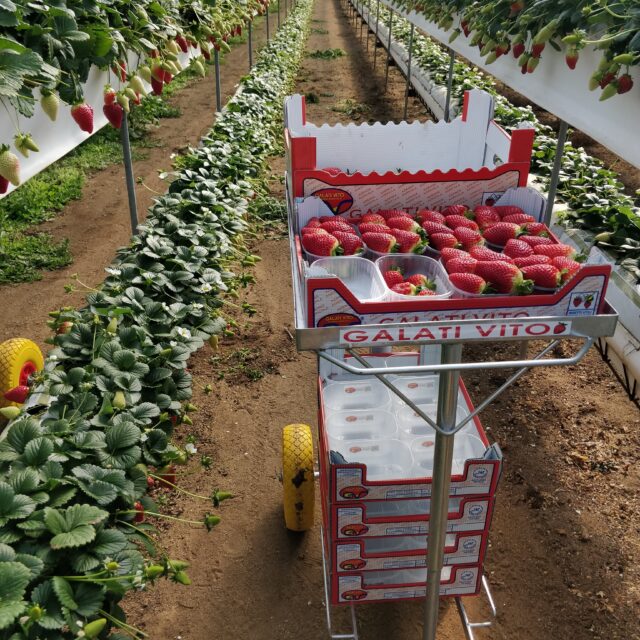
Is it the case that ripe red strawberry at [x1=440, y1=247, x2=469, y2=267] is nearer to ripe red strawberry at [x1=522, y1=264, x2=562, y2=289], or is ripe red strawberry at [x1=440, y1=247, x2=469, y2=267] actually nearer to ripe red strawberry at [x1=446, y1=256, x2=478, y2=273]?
ripe red strawberry at [x1=446, y1=256, x2=478, y2=273]

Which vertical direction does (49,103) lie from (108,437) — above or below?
above

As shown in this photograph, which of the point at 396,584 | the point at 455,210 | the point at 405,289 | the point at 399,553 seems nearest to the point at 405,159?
the point at 455,210

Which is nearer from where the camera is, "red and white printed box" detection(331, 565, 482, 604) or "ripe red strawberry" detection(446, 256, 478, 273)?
"ripe red strawberry" detection(446, 256, 478, 273)

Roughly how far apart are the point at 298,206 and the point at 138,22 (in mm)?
2051

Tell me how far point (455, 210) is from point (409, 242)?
1.04ft

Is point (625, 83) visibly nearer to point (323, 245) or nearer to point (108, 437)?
point (323, 245)

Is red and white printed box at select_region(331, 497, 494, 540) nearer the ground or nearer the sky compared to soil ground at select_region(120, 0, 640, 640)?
nearer the sky

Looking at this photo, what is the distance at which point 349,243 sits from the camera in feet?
6.68

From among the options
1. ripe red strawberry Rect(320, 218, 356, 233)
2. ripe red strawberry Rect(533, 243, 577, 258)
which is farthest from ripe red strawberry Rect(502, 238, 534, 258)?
ripe red strawberry Rect(320, 218, 356, 233)

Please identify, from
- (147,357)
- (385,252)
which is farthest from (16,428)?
(385,252)

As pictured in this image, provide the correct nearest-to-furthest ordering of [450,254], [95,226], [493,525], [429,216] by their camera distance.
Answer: [450,254]
[429,216]
[493,525]
[95,226]

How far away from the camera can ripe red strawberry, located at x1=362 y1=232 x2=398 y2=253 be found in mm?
2016

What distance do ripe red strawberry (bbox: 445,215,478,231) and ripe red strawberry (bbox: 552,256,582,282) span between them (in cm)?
35

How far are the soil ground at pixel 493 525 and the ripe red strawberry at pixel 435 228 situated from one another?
169 centimetres
